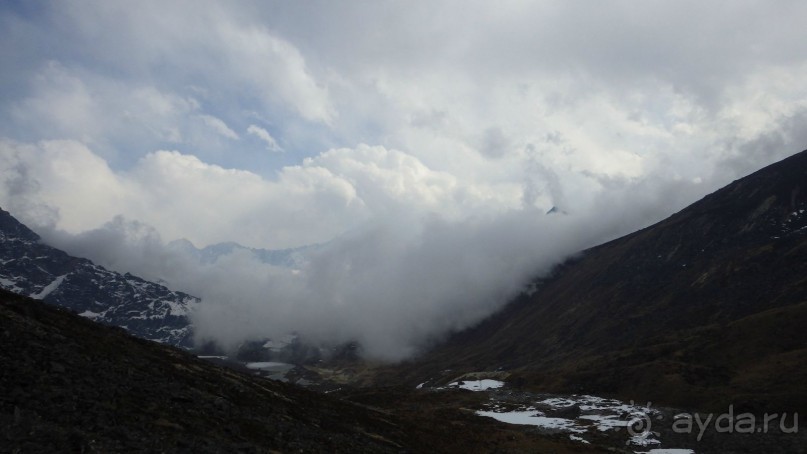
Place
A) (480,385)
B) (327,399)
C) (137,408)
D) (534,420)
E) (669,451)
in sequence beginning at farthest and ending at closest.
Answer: (480,385)
(534,420)
(327,399)
(669,451)
(137,408)

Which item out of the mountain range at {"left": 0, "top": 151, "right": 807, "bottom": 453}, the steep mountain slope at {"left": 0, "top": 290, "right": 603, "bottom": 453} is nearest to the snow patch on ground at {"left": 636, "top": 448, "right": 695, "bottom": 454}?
the mountain range at {"left": 0, "top": 151, "right": 807, "bottom": 453}

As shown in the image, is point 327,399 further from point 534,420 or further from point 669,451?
point 669,451

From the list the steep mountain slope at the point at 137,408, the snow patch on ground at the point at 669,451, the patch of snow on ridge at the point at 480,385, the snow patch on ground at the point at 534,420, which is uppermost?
the steep mountain slope at the point at 137,408

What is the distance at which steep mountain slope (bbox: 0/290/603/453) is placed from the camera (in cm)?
2144

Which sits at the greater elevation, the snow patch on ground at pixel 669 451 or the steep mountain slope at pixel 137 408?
the steep mountain slope at pixel 137 408

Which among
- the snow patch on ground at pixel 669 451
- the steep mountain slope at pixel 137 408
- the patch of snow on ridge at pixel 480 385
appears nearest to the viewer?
the steep mountain slope at pixel 137 408

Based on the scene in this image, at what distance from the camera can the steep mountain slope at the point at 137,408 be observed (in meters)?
21.4

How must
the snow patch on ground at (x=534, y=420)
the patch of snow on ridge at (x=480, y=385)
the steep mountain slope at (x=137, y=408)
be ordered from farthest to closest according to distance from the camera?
the patch of snow on ridge at (x=480, y=385), the snow patch on ground at (x=534, y=420), the steep mountain slope at (x=137, y=408)

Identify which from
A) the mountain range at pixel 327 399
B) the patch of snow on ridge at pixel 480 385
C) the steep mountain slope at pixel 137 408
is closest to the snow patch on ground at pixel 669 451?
the mountain range at pixel 327 399

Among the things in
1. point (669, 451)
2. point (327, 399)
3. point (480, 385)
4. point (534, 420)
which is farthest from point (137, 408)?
point (480, 385)

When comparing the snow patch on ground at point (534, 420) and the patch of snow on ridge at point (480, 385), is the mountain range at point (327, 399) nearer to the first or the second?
the snow patch on ground at point (534, 420)

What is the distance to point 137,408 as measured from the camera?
A: 26266 millimetres

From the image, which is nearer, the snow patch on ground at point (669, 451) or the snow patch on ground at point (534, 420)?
the snow patch on ground at point (669, 451)

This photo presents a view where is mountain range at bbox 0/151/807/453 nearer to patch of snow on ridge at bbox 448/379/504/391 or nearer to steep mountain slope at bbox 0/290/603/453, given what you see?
steep mountain slope at bbox 0/290/603/453
